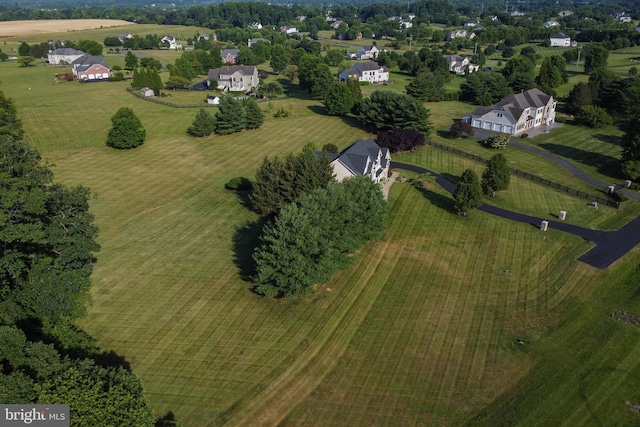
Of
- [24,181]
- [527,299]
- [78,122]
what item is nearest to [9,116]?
[78,122]

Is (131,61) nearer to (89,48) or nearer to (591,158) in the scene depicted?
(89,48)

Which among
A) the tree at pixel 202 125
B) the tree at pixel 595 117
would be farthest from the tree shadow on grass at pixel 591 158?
the tree at pixel 202 125

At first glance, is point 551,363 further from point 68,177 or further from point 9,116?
point 9,116

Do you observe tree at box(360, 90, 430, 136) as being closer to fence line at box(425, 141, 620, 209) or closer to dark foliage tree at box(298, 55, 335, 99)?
fence line at box(425, 141, 620, 209)

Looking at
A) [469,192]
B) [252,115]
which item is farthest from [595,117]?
[252,115]

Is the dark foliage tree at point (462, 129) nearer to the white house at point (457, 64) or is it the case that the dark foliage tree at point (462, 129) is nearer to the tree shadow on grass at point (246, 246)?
the tree shadow on grass at point (246, 246)

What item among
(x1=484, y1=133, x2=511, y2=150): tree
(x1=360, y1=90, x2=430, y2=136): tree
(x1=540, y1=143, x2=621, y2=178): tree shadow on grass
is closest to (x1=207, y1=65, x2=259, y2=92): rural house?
(x1=360, y1=90, x2=430, y2=136): tree
